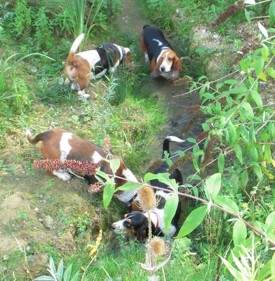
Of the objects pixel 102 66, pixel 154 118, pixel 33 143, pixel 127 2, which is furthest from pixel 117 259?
pixel 127 2

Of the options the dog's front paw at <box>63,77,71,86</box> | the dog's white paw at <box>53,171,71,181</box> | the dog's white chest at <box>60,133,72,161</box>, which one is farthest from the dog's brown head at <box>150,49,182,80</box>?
the dog's white paw at <box>53,171,71,181</box>

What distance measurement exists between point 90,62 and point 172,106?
1.08m

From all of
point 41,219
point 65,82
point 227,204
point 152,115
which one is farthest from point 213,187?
point 65,82

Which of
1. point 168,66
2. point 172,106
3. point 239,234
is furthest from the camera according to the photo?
point 168,66

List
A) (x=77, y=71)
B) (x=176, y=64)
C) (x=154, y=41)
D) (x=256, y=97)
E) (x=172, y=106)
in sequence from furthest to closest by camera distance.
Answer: (x=154, y=41), (x=176, y=64), (x=172, y=106), (x=77, y=71), (x=256, y=97)

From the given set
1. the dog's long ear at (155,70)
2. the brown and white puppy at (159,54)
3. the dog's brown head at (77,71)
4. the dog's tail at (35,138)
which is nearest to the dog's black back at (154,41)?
the brown and white puppy at (159,54)

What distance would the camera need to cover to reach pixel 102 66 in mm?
5469

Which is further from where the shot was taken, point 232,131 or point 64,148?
point 64,148

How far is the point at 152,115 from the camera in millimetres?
5191

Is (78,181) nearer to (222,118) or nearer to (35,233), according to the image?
(35,233)

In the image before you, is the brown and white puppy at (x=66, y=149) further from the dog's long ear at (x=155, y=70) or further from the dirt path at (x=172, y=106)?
the dog's long ear at (x=155, y=70)

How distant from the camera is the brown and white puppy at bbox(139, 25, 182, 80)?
18.7ft

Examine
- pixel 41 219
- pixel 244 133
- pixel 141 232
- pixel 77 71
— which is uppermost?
pixel 244 133

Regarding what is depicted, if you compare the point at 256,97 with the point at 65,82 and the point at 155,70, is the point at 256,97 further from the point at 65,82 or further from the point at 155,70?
the point at 155,70
